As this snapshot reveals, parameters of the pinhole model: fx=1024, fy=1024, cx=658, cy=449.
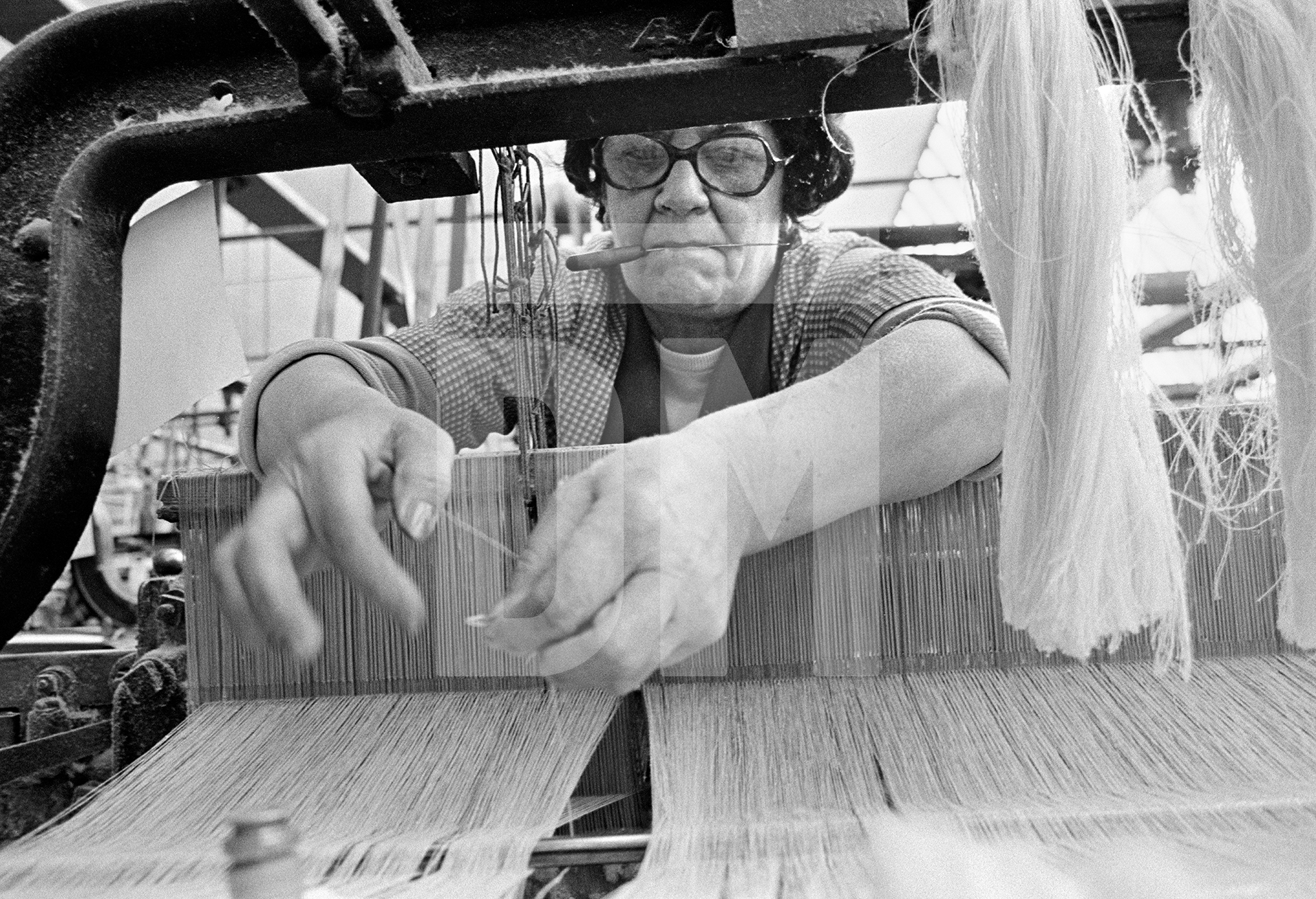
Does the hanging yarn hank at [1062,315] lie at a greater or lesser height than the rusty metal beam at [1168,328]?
lesser

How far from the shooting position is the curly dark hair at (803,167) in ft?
4.84

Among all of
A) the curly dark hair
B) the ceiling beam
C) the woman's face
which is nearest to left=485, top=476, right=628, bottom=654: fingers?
the woman's face

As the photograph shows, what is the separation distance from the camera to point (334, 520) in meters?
0.69

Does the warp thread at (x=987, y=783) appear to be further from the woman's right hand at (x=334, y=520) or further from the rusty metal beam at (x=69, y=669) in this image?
the rusty metal beam at (x=69, y=669)

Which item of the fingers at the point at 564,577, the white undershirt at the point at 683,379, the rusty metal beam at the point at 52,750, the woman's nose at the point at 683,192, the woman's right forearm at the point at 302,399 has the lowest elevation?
the rusty metal beam at the point at 52,750

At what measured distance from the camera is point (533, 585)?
0.67m

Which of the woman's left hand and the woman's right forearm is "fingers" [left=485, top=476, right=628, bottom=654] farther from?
the woman's right forearm

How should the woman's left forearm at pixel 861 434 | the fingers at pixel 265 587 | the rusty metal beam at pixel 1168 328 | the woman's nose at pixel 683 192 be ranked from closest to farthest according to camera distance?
1. the fingers at pixel 265 587
2. the woman's left forearm at pixel 861 434
3. the woman's nose at pixel 683 192
4. the rusty metal beam at pixel 1168 328

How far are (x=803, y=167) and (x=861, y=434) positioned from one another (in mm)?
774

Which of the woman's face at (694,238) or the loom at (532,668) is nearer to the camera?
the loom at (532,668)

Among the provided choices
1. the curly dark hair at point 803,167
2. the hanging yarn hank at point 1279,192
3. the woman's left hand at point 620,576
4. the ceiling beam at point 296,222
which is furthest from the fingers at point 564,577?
the ceiling beam at point 296,222

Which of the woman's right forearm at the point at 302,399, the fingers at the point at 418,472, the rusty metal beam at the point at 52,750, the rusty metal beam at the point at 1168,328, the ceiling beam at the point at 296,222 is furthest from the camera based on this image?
the ceiling beam at the point at 296,222

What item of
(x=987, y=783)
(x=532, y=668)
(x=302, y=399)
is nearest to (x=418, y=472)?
(x=302, y=399)

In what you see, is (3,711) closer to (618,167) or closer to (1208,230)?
(618,167)
